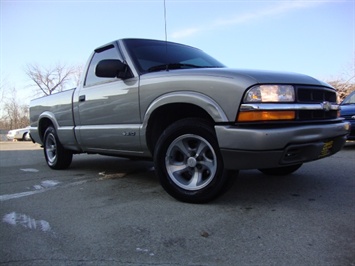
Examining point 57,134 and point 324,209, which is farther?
point 57,134

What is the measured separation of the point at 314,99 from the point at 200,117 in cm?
112

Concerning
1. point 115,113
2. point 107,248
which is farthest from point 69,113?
point 107,248

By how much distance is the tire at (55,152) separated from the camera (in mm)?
5727

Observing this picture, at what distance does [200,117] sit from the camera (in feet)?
11.3

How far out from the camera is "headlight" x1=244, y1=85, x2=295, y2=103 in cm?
295

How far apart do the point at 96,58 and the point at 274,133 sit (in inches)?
126

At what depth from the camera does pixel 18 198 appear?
395 centimetres

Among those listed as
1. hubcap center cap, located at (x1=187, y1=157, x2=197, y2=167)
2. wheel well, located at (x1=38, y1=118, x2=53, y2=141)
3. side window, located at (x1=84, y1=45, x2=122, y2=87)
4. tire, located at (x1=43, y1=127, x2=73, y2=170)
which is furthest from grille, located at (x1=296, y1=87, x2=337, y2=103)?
wheel well, located at (x1=38, y1=118, x2=53, y2=141)

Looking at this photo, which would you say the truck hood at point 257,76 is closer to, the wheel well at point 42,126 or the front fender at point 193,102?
the front fender at point 193,102

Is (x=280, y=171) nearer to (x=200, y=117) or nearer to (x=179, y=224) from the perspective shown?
(x=200, y=117)

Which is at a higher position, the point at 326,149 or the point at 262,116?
the point at 262,116

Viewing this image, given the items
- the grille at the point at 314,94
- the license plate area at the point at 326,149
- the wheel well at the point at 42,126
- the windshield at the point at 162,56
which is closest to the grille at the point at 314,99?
the grille at the point at 314,94

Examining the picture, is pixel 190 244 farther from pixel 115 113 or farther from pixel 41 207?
pixel 115 113

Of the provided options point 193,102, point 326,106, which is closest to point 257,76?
point 193,102
